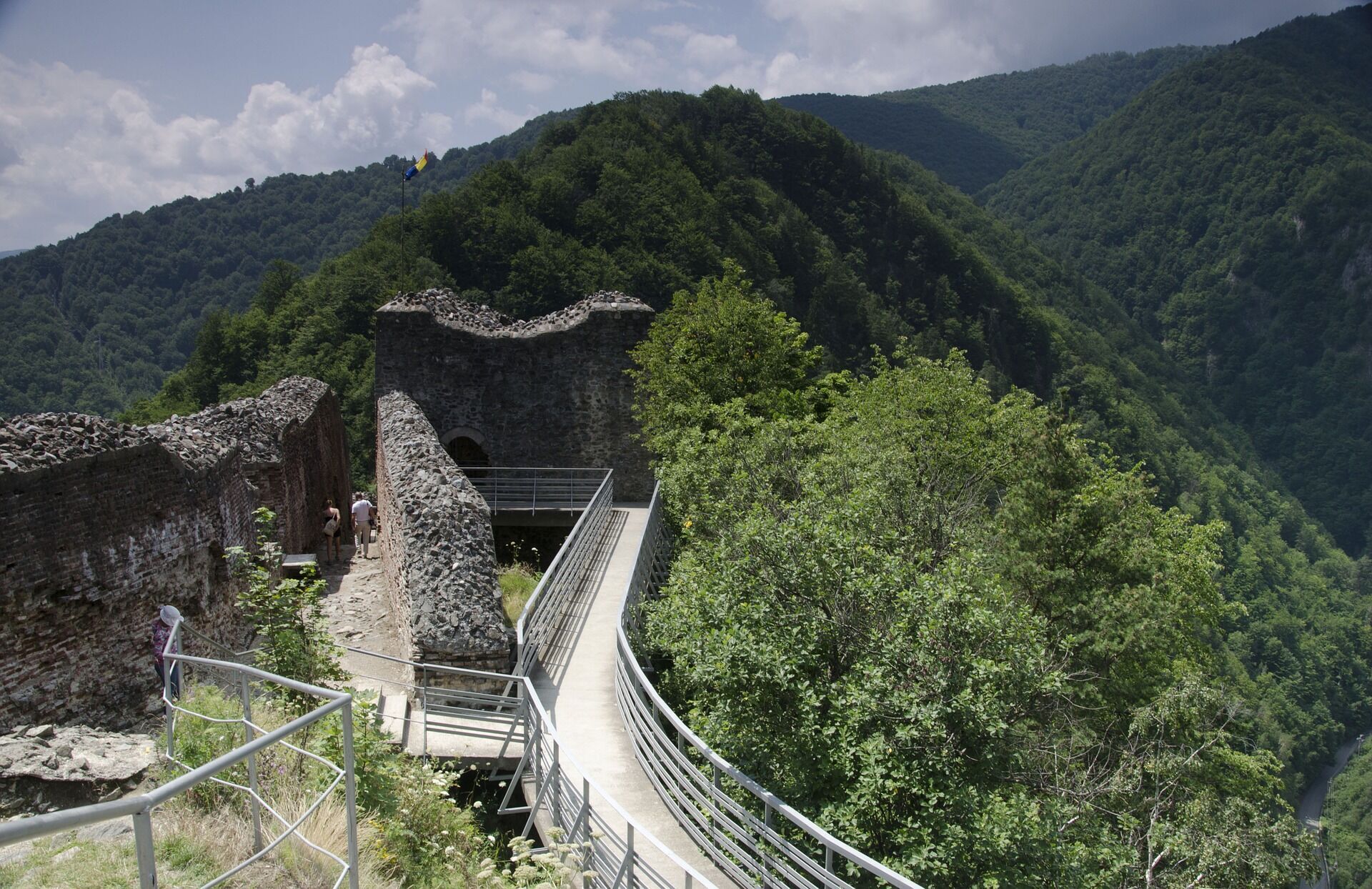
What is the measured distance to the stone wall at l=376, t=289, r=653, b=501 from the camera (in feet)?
70.3

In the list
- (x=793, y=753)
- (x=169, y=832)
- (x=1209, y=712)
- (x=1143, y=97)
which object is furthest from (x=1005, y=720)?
(x=1143, y=97)

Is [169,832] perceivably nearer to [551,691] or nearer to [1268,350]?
[551,691]

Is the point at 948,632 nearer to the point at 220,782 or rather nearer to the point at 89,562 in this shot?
the point at 220,782

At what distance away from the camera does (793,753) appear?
25.9 ft

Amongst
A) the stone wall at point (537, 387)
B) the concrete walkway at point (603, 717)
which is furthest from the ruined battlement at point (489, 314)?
the concrete walkway at point (603, 717)

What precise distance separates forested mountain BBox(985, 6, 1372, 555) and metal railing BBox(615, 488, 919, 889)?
5256 inches

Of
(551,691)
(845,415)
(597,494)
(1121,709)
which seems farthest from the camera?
(845,415)

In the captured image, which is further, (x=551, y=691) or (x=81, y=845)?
(x=551, y=691)

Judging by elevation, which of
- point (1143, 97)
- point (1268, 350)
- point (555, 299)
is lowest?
point (1268, 350)

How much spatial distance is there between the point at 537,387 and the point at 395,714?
12611 mm

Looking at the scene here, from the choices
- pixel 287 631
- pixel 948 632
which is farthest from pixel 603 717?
pixel 948 632

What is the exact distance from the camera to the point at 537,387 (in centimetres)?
2153

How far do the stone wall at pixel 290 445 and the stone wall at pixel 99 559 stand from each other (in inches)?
85.8

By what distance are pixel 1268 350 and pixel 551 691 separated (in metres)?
155
